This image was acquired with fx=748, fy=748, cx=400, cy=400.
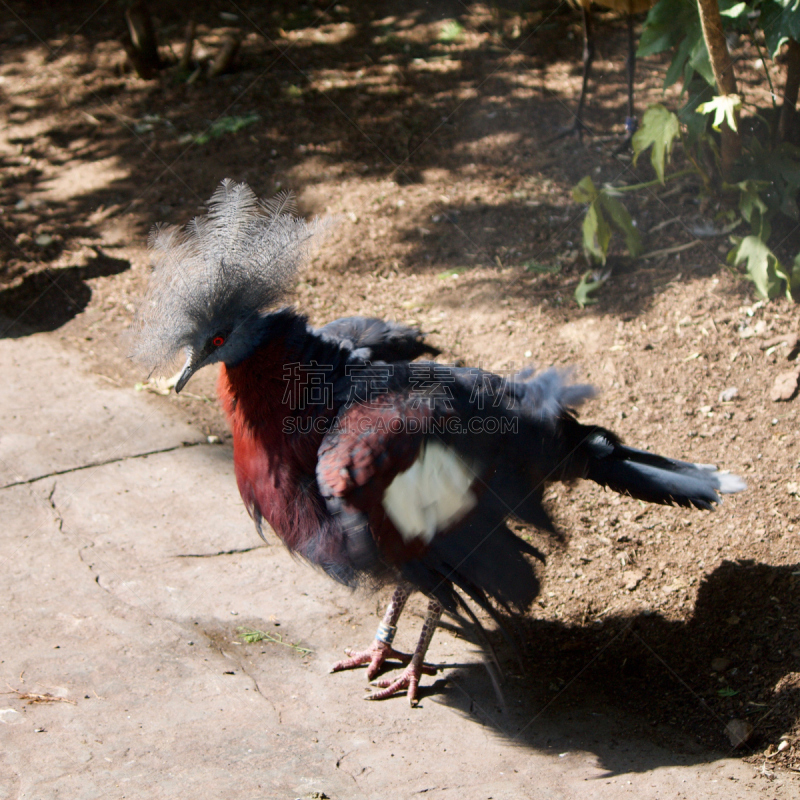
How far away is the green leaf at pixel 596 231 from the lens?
3746 millimetres

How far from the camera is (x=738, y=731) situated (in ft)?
7.16

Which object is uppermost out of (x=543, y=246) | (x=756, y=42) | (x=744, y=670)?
(x=756, y=42)

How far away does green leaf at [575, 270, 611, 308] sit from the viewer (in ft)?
13.2

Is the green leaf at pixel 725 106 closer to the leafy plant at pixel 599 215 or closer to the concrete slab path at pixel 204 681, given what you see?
the leafy plant at pixel 599 215

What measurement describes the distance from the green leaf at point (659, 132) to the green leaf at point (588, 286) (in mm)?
635

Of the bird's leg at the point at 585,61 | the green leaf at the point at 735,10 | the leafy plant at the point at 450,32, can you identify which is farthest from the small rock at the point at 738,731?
the leafy plant at the point at 450,32

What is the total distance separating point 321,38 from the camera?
671 cm

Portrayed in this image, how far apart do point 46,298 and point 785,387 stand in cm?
416

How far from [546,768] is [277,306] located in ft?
5.38

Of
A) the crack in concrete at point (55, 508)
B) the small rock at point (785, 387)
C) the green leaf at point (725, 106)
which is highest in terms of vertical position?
the green leaf at point (725, 106)

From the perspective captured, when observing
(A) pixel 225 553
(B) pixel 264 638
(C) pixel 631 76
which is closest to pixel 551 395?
(B) pixel 264 638

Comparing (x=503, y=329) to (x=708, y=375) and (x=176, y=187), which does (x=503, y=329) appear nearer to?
(x=708, y=375)

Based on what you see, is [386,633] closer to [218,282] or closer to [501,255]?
[218,282]

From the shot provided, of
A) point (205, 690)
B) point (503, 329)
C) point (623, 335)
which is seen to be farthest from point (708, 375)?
point (205, 690)
